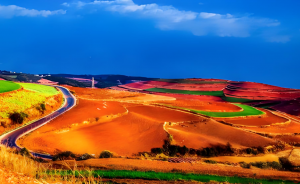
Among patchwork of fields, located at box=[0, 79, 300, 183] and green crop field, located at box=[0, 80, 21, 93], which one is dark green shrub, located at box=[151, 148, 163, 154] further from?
green crop field, located at box=[0, 80, 21, 93]

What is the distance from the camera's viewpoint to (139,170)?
1041cm

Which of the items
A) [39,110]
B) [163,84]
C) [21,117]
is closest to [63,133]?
[21,117]

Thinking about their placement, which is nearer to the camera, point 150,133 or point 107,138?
point 107,138

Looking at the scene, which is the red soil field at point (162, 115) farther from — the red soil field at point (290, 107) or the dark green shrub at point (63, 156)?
the red soil field at point (290, 107)

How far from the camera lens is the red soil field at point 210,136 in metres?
18.3

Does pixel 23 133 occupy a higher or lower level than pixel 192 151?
higher

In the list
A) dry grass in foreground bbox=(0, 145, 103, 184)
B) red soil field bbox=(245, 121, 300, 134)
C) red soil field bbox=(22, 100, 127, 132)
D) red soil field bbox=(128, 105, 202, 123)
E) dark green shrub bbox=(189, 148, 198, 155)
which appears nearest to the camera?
dry grass in foreground bbox=(0, 145, 103, 184)

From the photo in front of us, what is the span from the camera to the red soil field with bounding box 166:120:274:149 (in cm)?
1833

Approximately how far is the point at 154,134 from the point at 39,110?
9.77 metres

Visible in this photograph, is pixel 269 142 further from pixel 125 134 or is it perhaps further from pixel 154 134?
pixel 125 134

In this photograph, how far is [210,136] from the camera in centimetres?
2025

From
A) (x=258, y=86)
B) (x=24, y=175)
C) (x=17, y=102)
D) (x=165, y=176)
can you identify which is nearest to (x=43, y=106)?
(x=17, y=102)

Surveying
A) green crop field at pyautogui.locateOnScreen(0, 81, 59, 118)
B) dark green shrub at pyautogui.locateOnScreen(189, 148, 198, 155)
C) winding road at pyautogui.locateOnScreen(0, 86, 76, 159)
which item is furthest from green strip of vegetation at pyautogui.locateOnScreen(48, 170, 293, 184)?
green crop field at pyautogui.locateOnScreen(0, 81, 59, 118)

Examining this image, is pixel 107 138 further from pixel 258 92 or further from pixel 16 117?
pixel 258 92
